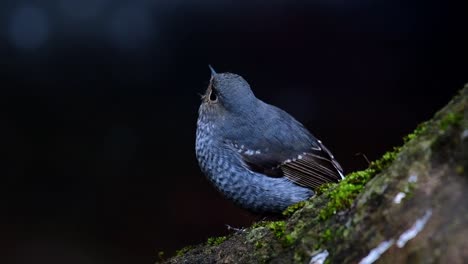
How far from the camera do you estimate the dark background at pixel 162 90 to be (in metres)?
6.97

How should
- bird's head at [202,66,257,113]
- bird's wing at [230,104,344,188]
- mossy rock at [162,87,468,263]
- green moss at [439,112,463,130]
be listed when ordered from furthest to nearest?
bird's head at [202,66,257,113]
bird's wing at [230,104,344,188]
green moss at [439,112,463,130]
mossy rock at [162,87,468,263]

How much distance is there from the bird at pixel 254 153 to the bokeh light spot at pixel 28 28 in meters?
4.11

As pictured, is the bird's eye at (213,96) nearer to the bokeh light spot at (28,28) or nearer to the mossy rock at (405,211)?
the mossy rock at (405,211)

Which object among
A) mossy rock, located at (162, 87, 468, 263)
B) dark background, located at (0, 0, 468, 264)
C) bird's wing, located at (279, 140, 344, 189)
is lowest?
mossy rock, located at (162, 87, 468, 263)

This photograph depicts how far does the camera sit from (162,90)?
8.11 meters

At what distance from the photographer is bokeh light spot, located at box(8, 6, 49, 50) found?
8.09m

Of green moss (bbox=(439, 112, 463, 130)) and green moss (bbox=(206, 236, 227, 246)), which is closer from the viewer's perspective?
green moss (bbox=(439, 112, 463, 130))

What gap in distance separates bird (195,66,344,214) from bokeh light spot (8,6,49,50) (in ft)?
13.5

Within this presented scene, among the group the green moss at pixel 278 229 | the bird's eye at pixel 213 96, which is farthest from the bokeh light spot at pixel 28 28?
the green moss at pixel 278 229

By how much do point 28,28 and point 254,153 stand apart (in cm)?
453

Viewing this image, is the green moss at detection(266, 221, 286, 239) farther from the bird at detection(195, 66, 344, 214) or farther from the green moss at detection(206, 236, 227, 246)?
the bird at detection(195, 66, 344, 214)

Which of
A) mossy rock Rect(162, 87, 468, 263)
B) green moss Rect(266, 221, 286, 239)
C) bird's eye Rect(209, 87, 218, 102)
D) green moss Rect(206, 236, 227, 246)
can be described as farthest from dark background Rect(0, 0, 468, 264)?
mossy rock Rect(162, 87, 468, 263)

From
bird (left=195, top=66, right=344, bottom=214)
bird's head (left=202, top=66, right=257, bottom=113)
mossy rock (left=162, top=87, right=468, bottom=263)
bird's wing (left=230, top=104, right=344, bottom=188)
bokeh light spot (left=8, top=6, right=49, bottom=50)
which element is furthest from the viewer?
bokeh light spot (left=8, top=6, right=49, bottom=50)

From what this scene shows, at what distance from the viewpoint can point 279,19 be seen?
26.5 feet
